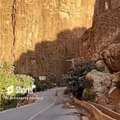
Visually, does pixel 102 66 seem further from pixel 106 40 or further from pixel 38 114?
pixel 38 114

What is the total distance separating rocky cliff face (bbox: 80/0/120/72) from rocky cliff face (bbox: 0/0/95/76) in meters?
44.8

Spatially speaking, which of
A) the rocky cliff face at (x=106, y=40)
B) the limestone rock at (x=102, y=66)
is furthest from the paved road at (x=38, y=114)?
the limestone rock at (x=102, y=66)

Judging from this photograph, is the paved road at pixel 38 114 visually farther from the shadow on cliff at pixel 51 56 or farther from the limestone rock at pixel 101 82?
the shadow on cliff at pixel 51 56

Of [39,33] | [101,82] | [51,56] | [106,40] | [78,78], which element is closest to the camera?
[101,82]

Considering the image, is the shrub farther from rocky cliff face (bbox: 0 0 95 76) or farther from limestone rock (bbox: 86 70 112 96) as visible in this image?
rocky cliff face (bbox: 0 0 95 76)

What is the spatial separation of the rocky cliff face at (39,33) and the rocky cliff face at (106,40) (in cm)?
4476

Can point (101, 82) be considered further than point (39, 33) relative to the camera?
No

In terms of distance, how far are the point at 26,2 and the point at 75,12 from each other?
66.9 ft

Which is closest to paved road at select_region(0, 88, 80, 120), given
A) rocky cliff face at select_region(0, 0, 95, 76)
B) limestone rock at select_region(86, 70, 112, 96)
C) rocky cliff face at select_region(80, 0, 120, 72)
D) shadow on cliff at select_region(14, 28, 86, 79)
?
limestone rock at select_region(86, 70, 112, 96)

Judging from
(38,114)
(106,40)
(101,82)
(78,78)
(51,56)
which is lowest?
(38,114)

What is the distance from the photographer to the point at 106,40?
6725 cm

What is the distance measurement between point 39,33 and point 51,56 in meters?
9.67

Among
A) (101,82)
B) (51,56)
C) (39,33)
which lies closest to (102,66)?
(101,82)

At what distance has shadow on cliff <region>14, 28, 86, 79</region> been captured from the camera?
128m
